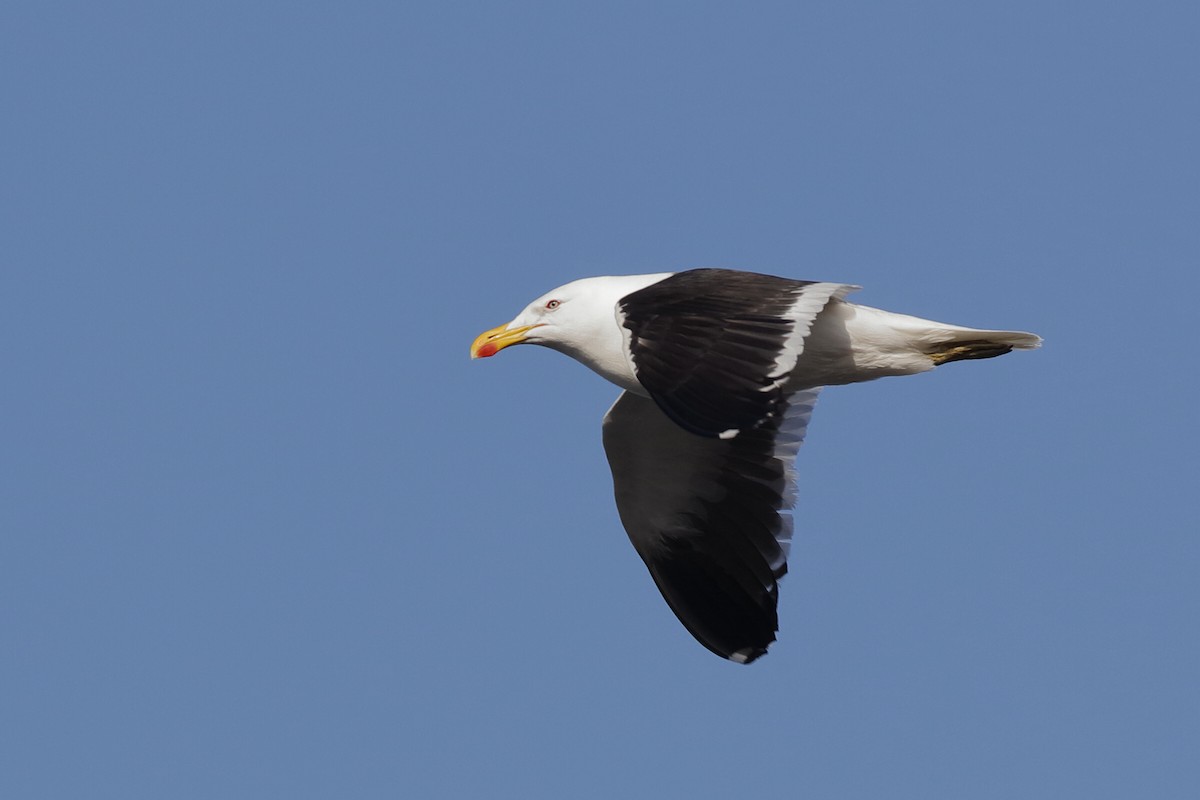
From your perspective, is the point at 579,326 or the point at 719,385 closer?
the point at 719,385

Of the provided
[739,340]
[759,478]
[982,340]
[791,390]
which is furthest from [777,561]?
[739,340]

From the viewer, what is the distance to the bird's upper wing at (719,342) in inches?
396

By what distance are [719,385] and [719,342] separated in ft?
1.40

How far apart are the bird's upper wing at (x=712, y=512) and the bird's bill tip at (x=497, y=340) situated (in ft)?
Answer: 3.98

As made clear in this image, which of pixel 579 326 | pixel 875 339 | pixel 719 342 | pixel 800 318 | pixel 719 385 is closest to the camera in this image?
pixel 719 385

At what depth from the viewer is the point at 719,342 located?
10547mm

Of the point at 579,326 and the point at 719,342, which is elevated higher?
the point at 579,326

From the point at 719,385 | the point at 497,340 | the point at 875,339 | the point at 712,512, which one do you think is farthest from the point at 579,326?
the point at 719,385

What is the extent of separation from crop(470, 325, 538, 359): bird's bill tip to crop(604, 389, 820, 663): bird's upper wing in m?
1.21

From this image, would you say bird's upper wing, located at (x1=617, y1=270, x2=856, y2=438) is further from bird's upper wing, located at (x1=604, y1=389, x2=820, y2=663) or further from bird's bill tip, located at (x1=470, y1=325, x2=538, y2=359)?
bird's upper wing, located at (x1=604, y1=389, x2=820, y2=663)

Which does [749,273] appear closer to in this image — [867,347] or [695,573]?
[867,347]

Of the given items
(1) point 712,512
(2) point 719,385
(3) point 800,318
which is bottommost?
(1) point 712,512

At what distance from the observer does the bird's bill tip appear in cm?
1255

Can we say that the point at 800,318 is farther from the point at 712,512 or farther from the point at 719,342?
the point at 712,512
